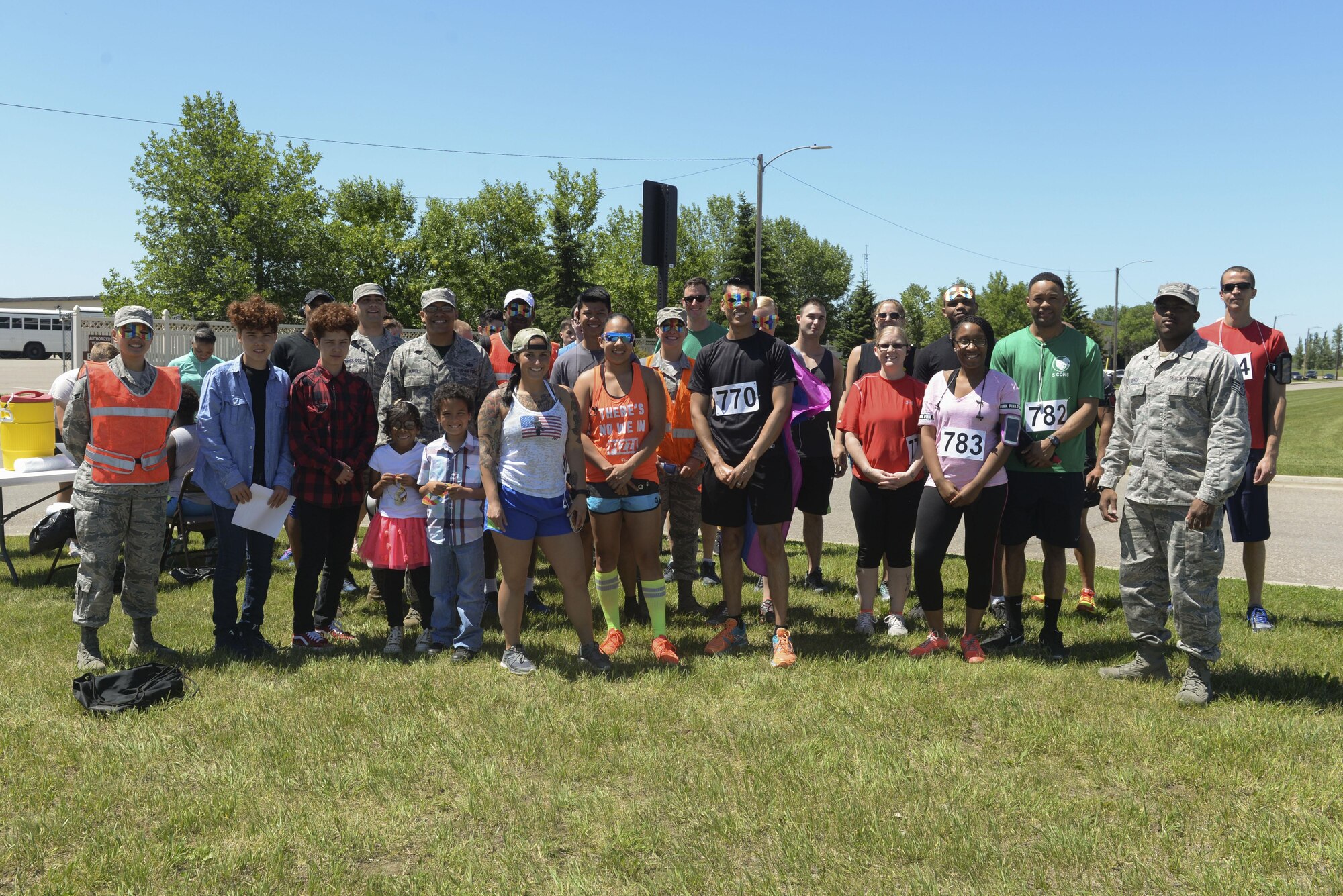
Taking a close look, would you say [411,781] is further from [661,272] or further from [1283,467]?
[1283,467]

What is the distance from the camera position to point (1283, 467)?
57.6ft

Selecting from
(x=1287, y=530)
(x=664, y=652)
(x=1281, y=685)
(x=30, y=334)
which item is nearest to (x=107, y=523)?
(x=664, y=652)

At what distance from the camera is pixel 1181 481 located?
197 inches

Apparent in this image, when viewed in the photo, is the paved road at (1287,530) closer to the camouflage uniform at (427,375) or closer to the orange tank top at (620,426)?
the orange tank top at (620,426)

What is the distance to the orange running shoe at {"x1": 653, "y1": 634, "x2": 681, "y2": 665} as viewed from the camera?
5.75 meters

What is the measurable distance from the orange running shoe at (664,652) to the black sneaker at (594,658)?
1.05 ft

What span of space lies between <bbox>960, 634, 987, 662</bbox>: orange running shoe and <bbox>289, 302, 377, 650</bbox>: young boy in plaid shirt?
394cm

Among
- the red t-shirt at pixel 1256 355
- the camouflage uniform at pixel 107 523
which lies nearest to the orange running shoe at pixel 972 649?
the red t-shirt at pixel 1256 355

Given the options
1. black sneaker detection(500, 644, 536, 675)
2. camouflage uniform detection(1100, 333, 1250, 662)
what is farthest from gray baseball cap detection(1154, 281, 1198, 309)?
black sneaker detection(500, 644, 536, 675)

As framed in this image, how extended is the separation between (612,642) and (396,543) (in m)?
1.53

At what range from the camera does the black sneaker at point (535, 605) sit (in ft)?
23.3

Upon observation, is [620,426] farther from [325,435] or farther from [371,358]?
[371,358]

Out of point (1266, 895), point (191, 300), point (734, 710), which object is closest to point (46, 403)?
point (734, 710)

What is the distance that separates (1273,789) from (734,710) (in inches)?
93.3
